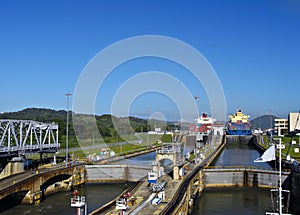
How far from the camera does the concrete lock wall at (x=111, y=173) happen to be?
5566 cm

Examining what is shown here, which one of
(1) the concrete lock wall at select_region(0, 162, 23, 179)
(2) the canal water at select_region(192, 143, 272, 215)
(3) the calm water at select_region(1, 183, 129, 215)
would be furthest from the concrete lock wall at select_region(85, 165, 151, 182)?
(2) the canal water at select_region(192, 143, 272, 215)

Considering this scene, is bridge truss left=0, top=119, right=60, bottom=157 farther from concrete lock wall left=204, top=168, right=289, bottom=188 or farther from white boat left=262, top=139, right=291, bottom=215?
white boat left=262, top=139, right=291, bottom=215

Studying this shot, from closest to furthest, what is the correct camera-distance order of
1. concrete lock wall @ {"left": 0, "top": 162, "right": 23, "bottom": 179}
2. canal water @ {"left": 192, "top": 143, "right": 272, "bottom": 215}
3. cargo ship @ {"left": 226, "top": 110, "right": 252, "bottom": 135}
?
canal water @ {"left": 192, "top": 143, "right": 272, "bottom": 215}
concrete lock wall @ {"left": 0, "top": 162, "right": 23, "bottom": 179}
cargo ship @ {"left": 226, "top": 110, "right": 252, "bottom": 135}

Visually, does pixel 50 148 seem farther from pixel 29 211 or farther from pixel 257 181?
pixel 257 181

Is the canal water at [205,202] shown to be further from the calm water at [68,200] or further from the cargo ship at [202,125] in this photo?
the cargo ship at [202,125]

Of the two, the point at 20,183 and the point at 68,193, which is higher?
the point at 20,183

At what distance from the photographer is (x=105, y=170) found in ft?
184

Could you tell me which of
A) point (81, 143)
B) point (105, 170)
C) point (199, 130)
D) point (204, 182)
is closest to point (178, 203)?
point (204, 182)

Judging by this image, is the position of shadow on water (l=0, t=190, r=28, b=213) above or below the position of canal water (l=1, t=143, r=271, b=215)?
above

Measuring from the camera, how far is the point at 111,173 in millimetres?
56062

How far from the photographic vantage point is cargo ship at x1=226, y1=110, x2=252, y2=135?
140 meters

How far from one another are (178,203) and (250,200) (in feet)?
54.4

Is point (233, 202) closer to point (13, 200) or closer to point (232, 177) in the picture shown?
point (232, 177)

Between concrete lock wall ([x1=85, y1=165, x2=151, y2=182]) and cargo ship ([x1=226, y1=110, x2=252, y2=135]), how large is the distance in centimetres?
9096
